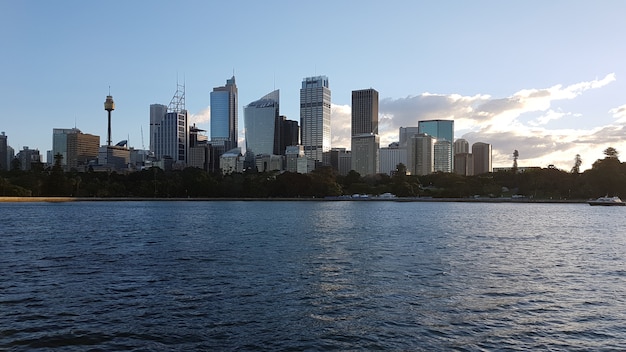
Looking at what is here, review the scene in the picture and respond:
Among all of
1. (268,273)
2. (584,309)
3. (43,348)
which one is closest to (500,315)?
(584,309)

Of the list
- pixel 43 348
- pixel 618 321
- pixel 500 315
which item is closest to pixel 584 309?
pixel 618 321

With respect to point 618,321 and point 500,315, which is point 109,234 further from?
point 618,321

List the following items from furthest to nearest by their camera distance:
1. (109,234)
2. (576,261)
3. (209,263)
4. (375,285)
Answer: (109,234) → (576,261) → (209,263) → (375,285)

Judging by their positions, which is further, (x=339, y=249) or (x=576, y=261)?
(x=339, y=249)

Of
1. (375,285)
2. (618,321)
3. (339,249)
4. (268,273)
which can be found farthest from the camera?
(339,249)

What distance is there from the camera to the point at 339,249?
4256 cm

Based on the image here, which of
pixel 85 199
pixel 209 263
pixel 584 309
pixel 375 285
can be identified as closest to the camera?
pixel 584 309

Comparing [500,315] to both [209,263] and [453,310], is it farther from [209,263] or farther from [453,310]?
[209,263]

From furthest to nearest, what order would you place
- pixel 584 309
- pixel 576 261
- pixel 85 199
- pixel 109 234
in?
pixel 85 199, pixel 109 234, pixel 576 261, pixel 584 309

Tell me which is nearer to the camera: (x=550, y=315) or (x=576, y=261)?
(x=550, y=315)

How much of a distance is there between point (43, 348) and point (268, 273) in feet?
49.1

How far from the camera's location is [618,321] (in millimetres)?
20312

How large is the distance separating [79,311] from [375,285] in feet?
47.6

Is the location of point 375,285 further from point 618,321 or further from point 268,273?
point 618,321
